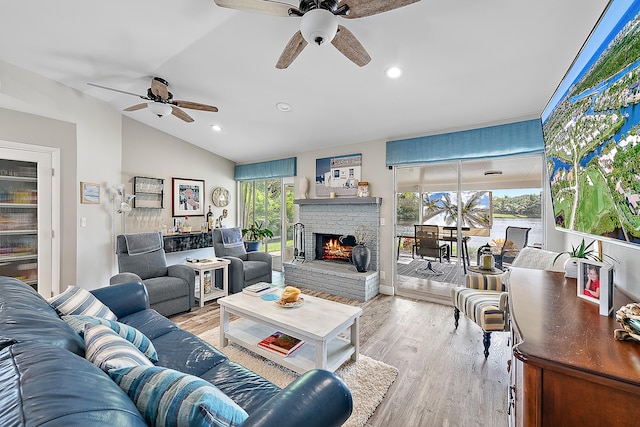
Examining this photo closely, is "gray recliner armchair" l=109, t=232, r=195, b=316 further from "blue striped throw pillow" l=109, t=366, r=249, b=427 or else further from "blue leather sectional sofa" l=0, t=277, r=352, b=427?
"blue striped throw pillow" l=109, t=366, r=249, b=427

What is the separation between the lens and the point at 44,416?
1.67 ft

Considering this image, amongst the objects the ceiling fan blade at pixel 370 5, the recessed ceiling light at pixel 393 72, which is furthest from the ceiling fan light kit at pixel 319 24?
the recessed ceiling light at pixel 393 72

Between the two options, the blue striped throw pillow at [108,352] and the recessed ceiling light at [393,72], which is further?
the recessed ceiling light at [393,72]

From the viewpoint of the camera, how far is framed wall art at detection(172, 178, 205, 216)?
194 inches

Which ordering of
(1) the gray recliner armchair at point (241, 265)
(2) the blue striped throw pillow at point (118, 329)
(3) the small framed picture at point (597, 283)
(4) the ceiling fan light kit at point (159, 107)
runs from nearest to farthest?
(3) the small framed picture at point (597, 283), (2) the blue striped throw pillow at point (118, 329), (4) the ceiling fan light kit at point (159, 107), (1) the gray recliner armchair at point (241, 265)

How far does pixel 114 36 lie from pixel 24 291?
2198mm

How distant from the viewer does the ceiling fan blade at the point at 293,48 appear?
5.87 feet

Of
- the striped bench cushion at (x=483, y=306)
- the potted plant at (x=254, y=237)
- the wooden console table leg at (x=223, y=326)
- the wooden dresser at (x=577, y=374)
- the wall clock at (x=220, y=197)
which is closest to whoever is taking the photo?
the wooden dresser at (x=577, y=374)

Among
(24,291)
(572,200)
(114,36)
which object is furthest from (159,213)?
(572,200)

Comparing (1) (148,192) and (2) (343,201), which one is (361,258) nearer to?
(2) (343,201)

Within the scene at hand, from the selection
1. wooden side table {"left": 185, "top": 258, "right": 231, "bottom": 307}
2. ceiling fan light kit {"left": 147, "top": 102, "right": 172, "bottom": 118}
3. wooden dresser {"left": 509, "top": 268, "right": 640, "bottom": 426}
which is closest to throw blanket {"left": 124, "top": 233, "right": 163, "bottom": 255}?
wooden side table {"left": 185, "top": 258, "right": 231, "bottom": 307}

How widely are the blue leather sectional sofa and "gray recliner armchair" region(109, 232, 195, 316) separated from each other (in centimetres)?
165

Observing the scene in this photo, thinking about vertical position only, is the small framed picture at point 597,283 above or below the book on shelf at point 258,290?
above

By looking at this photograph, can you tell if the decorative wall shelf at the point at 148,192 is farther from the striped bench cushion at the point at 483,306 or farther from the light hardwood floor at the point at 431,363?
the striped bench cushion at the point at 483,306
